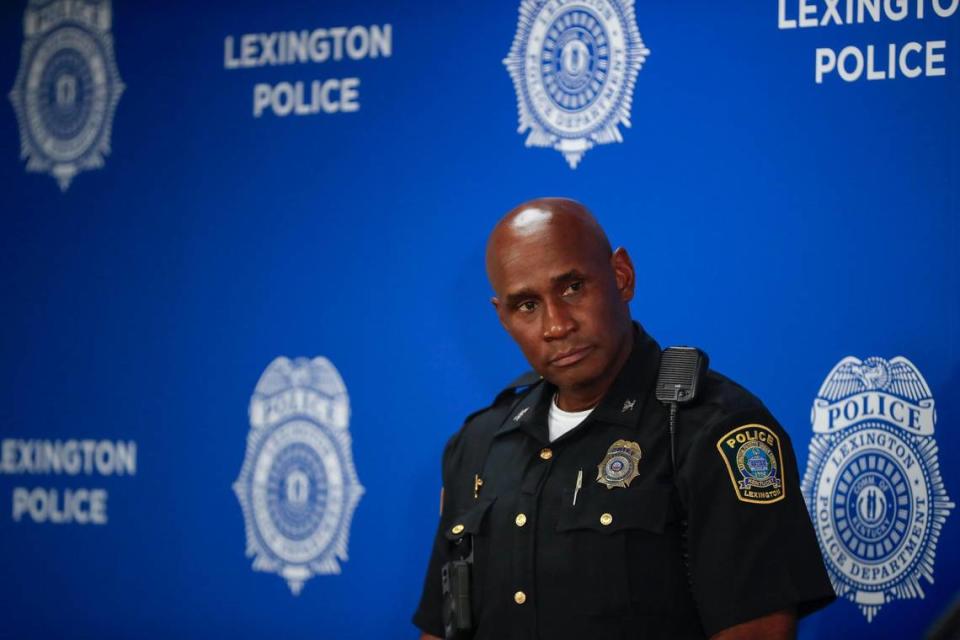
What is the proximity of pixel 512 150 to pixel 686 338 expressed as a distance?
1.80 ft

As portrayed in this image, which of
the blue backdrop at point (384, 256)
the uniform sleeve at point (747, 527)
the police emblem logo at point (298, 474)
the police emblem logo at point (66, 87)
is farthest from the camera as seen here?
the police emblem logo at point (66, 87)

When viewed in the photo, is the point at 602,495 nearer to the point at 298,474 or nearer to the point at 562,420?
the point at 562,420

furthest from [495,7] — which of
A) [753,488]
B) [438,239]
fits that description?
[753,488]

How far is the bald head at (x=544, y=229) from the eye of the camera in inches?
76.9

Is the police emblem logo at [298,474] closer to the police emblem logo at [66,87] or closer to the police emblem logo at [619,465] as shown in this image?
the police emblem logo at [66,87]

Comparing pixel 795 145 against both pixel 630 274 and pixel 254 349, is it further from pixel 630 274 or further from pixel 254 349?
pixel 254 349

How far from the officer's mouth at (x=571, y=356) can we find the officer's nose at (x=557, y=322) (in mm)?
29

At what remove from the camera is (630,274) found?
202cm

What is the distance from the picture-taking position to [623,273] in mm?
2014

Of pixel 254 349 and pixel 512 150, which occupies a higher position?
pixel 512 150

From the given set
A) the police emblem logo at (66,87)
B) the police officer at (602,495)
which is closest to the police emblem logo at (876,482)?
the police officer at (602,495)

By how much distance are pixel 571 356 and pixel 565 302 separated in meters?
0.09

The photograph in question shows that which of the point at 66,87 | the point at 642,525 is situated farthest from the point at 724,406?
the point at 66,87

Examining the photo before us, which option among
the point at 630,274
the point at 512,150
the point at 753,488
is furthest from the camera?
the point at 512,150
